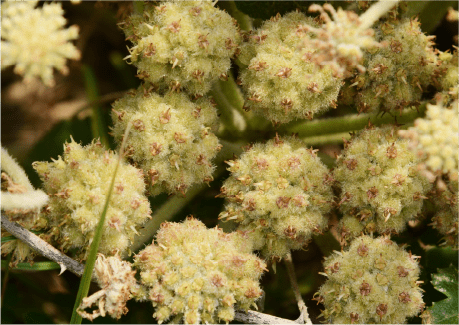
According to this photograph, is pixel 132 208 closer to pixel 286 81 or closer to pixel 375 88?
pixel 286 81

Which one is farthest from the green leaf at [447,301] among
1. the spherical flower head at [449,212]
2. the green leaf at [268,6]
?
the green leaf at [268,6]

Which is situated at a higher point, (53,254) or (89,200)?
(89,200)

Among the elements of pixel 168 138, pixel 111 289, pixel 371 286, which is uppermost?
pixel 168 138

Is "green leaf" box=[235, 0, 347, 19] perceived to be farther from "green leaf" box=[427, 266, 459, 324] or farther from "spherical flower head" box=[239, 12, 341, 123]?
"green leaf" box=[427, 266, 459, 324]

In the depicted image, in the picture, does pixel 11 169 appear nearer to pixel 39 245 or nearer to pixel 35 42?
pixel 39 245

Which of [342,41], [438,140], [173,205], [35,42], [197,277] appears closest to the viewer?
[35,42]

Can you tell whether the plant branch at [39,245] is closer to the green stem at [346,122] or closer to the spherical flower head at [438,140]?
the green stem at [346,122]

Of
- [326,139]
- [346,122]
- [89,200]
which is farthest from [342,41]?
[89,200]
